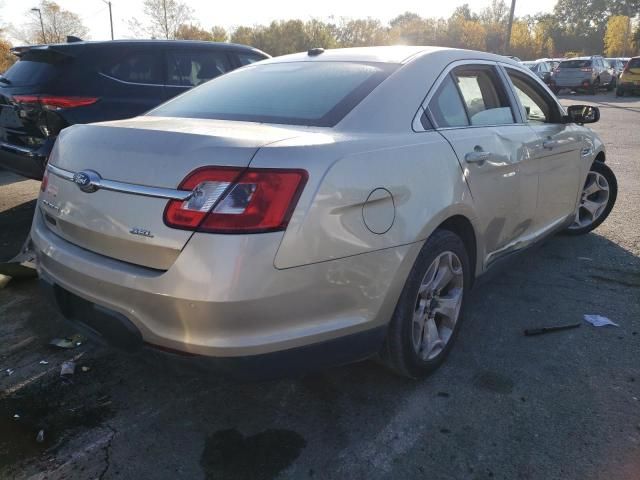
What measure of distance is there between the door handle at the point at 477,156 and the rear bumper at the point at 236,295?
730 millimetres

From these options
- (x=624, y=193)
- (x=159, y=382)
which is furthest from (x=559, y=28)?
(x=159, y=382)

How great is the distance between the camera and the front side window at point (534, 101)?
3.77 m

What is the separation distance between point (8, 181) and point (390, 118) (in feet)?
21.3

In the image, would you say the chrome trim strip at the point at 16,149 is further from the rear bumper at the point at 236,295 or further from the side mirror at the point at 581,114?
the side mirror at the point at 581,114

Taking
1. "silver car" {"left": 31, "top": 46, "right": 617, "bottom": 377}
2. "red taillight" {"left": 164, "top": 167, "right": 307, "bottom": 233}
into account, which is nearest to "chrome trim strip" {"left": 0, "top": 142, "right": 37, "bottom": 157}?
"silver car" {"left": 31, "top": 46, "right": 617, "bottom": 377}

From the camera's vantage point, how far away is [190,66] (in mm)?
6141

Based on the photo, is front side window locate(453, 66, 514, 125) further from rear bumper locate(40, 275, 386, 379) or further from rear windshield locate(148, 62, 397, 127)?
rear bumper locate(40, 275, 386, 379)

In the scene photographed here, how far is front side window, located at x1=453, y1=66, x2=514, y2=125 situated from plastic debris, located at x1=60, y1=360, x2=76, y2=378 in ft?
8.23

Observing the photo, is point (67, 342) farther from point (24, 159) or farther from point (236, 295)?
point (24, 159)

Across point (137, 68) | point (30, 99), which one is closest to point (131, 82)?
point (137, 68)

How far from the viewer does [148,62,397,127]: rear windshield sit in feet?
8.21

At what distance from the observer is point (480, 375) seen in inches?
111

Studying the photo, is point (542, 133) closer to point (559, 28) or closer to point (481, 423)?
point (481, 423)

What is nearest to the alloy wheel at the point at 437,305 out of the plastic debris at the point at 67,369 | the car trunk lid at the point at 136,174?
the car trunk lid at the point at 136,174
